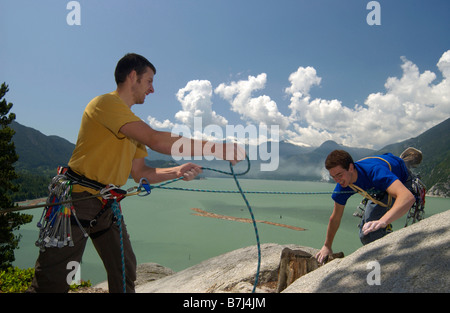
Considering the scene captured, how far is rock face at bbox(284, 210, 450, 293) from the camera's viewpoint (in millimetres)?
2578

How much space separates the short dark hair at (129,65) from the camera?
281 cm

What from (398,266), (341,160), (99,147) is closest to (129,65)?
(99,147)

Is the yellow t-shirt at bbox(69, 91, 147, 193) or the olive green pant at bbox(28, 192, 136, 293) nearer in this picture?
the olive green pant at bbox(28, 192, 136, 293)

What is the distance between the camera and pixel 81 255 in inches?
97.7

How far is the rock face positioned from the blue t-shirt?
0.79 metres

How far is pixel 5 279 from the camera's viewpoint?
372 inches

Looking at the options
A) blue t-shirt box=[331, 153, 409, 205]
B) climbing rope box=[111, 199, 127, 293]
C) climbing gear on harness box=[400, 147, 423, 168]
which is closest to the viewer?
climbing rope box=[111, 199, 127, 293]

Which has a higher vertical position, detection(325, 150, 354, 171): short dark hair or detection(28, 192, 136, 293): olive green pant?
detection(325, 150, 354, 171): short dark hair

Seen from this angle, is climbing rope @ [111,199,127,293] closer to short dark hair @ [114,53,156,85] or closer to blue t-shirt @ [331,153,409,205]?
short dark hair @ [114,53,156,85]

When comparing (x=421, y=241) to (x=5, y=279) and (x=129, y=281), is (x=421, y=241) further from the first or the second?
(x=5, y=279)

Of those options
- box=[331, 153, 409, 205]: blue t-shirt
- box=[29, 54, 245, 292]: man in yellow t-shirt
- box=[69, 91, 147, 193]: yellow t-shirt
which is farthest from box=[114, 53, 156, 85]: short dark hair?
box=[331, 153, 409, 205]: blue t-shirt

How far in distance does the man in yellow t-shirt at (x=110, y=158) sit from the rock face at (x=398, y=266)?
201 cm

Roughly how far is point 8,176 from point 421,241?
75.6 feet
